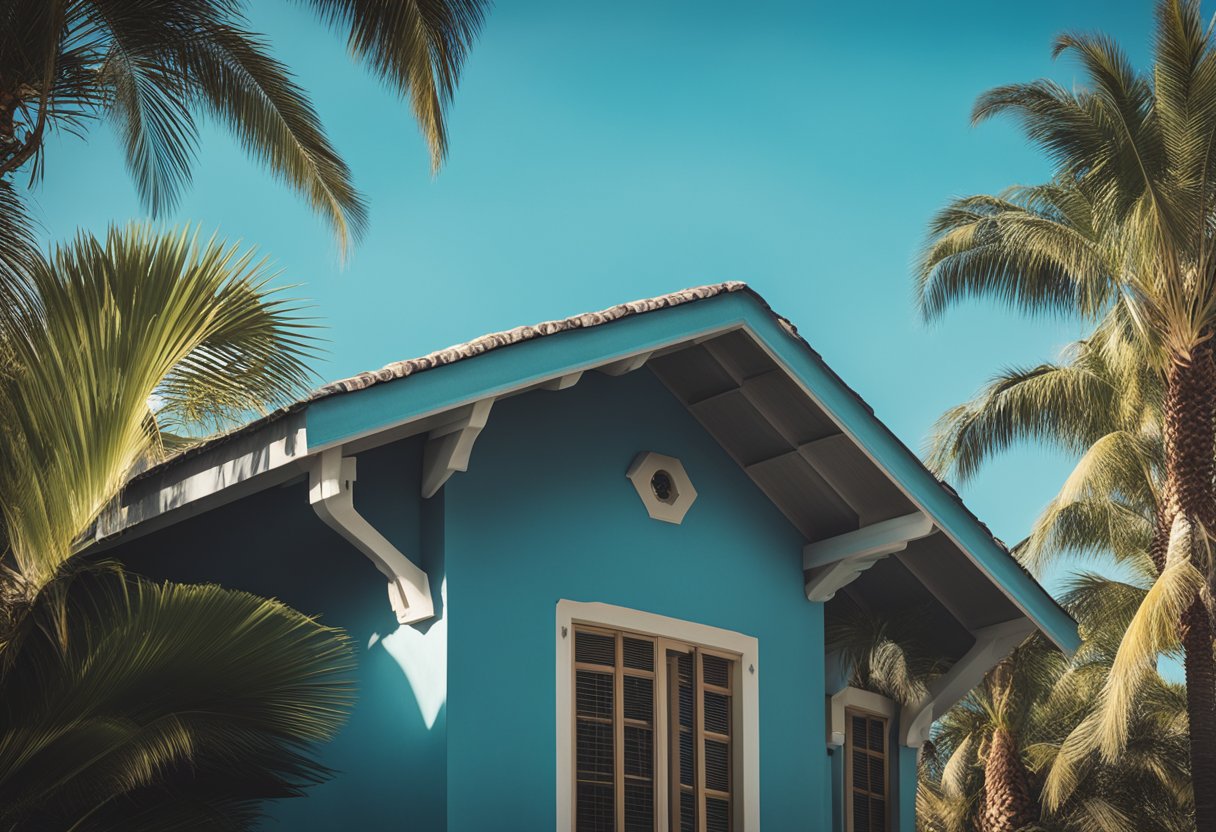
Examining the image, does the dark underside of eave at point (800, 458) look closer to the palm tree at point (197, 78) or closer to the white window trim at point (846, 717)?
the white window trim at point (846, 717)

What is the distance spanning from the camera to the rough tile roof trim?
930cm

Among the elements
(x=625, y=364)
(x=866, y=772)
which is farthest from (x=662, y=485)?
(x=866, y=772)

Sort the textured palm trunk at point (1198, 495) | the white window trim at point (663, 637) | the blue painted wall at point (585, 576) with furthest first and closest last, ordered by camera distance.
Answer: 1. the textured palm trunk at point (1198, 495)
2. the white window trim at point (663, 637)
3. the blue painted wall at point (585, 576)

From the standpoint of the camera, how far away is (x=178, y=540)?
11.3m

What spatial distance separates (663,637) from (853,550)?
178 centimetres

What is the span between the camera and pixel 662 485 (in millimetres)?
12016

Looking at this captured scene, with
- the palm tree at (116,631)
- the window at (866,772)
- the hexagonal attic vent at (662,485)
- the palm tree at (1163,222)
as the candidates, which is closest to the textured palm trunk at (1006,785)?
the palm tree at (1163,222)

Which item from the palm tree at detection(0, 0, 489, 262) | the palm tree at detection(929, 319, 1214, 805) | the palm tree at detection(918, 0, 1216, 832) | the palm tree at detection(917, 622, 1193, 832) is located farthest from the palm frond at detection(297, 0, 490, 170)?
the palm tree at detection(917, 622, 1193, 832)

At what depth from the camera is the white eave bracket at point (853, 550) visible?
39.8 ft

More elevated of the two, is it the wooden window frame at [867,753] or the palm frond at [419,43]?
the palm frond at [419,43]

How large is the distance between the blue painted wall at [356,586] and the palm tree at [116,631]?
0.69m

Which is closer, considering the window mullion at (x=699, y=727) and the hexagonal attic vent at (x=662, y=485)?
the window mullion at (x=699, y=727)

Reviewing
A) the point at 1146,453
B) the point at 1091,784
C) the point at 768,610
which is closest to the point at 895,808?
the point at 768,610

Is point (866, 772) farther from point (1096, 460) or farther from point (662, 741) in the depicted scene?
point (1096, 460)
